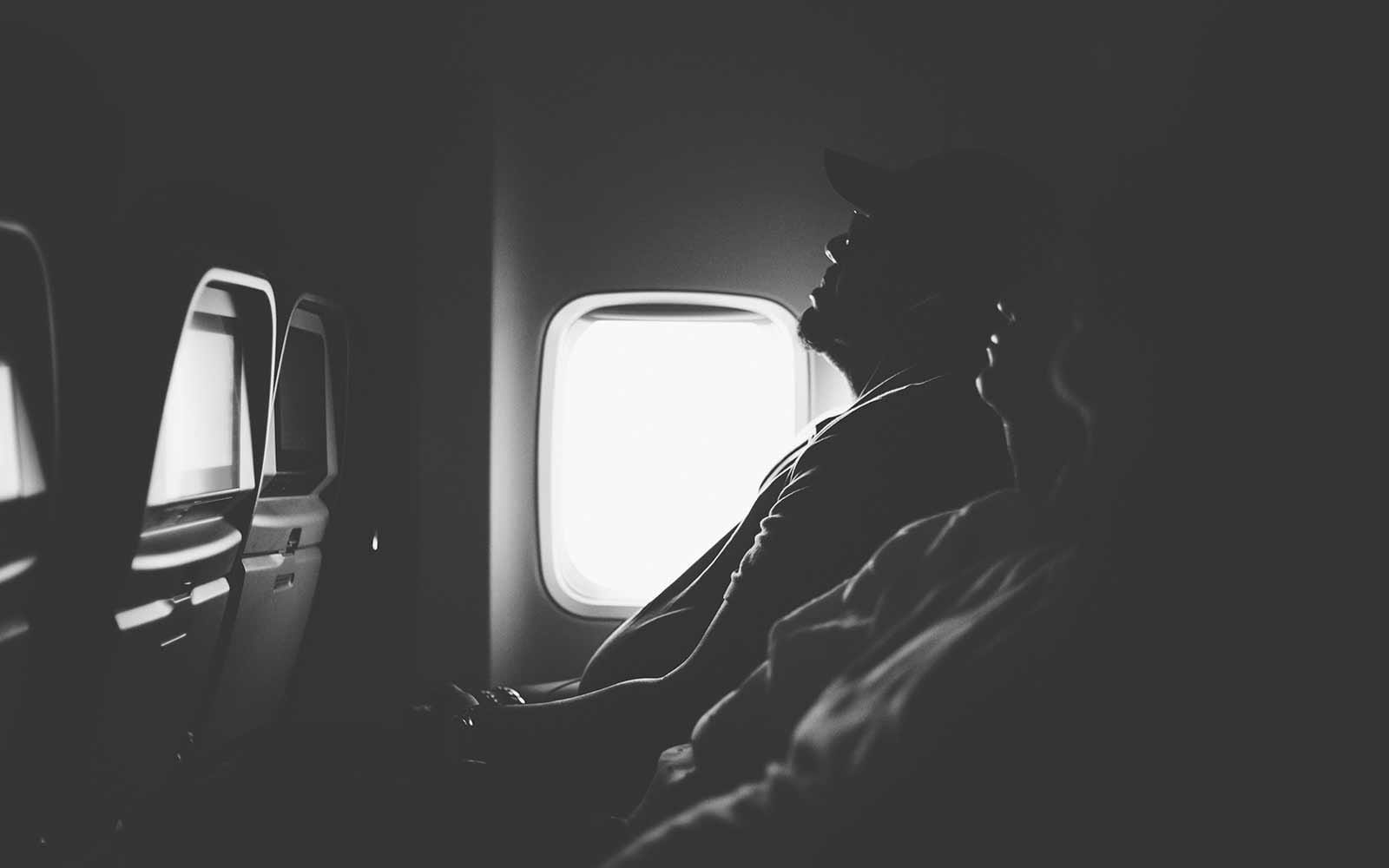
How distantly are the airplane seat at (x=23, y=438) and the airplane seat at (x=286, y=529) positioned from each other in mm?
615

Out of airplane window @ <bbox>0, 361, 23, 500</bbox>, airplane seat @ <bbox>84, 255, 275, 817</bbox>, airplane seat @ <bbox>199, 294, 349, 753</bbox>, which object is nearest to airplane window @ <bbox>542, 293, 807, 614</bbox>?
airplane seat @ <bbox>199, 294, 349, 753</bbox>

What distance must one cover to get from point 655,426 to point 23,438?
6.01ft

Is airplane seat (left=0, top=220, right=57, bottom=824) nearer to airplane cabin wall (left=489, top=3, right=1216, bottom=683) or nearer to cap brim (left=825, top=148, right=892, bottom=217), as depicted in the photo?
cap brim (left=825, top=148, right=892, bottom=217)

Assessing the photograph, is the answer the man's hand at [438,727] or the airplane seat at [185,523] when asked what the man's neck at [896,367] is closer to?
the man's hand at [438,727]

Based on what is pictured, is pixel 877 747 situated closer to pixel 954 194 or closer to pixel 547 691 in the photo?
pixel 954 194

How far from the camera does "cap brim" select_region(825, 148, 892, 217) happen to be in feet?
5.16

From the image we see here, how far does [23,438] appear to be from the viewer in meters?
1.10

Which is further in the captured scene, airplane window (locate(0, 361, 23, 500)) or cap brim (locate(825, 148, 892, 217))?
cap brim (locate(825, 148, 892, 217))

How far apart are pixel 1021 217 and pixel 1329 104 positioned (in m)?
0.84

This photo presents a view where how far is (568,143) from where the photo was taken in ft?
8.96

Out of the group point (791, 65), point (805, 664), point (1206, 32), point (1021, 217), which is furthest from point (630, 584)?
point (1206, 32)

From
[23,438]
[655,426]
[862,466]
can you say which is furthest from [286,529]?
[862,466]

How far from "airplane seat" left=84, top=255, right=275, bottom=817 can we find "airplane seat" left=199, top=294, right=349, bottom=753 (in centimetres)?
10

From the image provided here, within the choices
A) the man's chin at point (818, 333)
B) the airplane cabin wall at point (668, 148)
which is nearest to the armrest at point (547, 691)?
the man's chin at point (818, 333)
